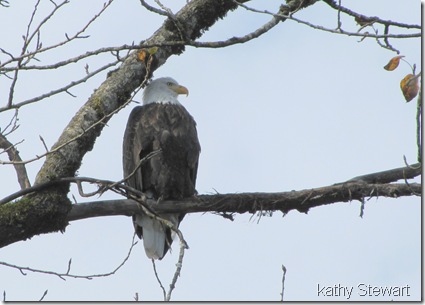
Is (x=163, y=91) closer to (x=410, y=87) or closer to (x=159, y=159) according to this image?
(x=159, y=159)

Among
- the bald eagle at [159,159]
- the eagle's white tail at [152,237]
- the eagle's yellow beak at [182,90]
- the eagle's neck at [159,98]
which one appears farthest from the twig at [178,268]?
the eagle's yellow beak at [182,90]

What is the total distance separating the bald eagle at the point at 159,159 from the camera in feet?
19.9

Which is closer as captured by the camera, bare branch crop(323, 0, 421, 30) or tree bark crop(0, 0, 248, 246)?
bare branch crop(323, 0, 421, 30)

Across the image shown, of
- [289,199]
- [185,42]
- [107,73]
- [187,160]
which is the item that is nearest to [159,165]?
[187,160]

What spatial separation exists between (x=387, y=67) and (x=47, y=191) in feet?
6.51

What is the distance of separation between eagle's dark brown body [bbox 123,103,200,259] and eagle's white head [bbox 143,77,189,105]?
0.50 m

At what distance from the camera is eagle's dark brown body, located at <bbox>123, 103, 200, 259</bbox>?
6039mm

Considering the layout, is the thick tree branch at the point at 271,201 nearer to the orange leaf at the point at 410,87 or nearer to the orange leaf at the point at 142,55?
the orange leaf at the point at 142,55

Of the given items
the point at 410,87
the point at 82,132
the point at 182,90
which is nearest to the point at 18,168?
the point at 82,132

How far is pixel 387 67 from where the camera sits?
10.9 ft

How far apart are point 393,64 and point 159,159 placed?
3.04 metres

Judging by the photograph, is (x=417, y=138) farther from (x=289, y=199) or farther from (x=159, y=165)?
(x=159, y=165)

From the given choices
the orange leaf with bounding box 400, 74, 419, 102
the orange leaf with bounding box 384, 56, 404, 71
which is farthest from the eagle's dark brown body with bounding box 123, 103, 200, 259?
the orange leaf with bounding box 400, 74, 419, 102

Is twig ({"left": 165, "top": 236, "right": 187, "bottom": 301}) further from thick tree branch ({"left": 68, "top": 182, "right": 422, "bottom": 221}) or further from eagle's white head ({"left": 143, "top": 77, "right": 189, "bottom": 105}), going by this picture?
eagle's white head ({"left": 143, "top": 77, "right": 189, "bottom": 105})
